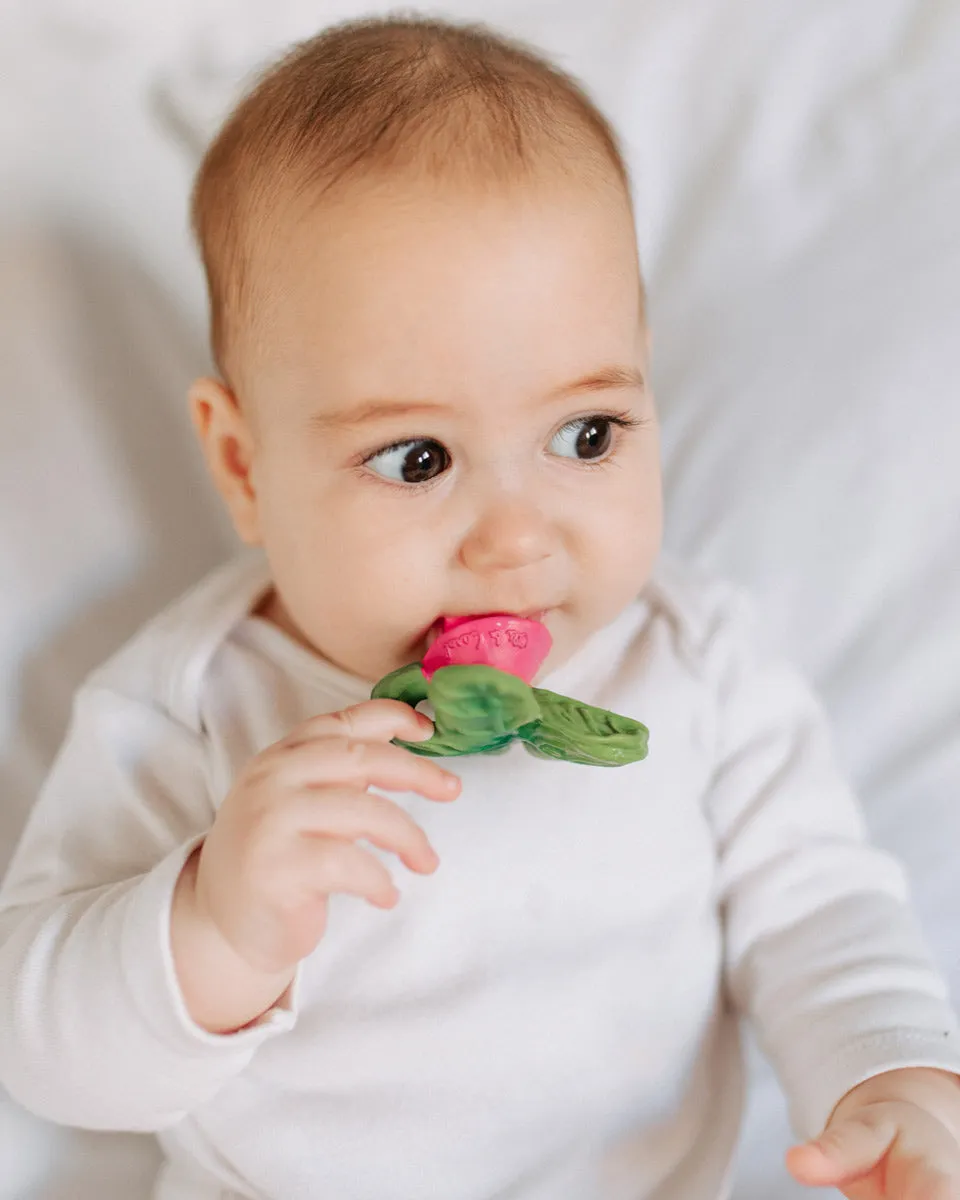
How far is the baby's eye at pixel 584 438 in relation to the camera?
2.60ft

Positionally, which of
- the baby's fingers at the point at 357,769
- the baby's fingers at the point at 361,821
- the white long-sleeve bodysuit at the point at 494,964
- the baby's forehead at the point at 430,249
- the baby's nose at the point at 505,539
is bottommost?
the white long-sleeve bodysuit at the point at 494,964

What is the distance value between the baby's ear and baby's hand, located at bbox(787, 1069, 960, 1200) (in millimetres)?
533

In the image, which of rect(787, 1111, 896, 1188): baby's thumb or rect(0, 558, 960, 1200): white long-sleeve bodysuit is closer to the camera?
rect(787, 1111, 896, 1188): baby's thumb

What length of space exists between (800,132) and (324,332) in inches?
28.5

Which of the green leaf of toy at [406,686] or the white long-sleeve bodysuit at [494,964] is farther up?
the green leaf of toy at [406,686]

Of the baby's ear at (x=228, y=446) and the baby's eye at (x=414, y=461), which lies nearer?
the baby's eye at (x=414, y=461)

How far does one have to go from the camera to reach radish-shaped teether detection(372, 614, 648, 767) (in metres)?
0.71

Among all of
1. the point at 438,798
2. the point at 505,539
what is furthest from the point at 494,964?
the point at 505,539

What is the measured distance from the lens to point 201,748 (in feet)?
2.98

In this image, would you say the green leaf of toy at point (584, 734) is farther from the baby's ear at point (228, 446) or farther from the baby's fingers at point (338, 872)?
the baby's ear at point (228, 446)

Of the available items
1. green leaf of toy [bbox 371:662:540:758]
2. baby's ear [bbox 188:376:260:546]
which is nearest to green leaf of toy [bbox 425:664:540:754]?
green leaf of toy [bbox 371:662:540:758]

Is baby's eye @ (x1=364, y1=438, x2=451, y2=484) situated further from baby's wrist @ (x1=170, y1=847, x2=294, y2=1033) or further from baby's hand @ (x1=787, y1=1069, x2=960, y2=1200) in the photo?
baby's hand @ (x1=787, y1=1069, x2=960, y2=1200)

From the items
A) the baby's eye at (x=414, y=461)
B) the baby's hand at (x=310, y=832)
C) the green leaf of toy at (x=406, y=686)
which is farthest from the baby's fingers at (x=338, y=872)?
the baby's eye at (x=414, y=461)

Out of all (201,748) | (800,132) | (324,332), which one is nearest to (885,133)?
(800,132)
